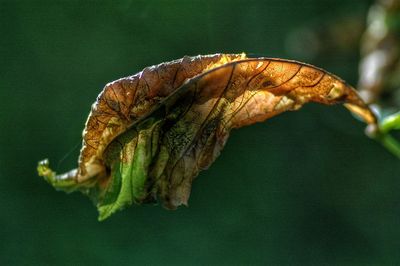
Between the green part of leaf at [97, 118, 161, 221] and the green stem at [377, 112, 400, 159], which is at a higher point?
the green part of leaf at [97, 118, 161, 221]

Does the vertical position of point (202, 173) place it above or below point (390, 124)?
below

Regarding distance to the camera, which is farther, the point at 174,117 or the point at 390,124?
the point at 390,124

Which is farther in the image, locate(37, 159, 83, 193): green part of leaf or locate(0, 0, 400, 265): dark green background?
locate(0, 0, 400, 265): dark green background

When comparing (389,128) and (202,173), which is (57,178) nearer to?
(389,128)

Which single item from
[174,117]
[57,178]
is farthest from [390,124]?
[57,178]

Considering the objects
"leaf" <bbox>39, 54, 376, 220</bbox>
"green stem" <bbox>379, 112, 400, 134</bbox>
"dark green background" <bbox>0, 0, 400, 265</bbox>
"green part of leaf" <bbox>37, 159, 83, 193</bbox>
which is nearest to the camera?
"leaf" <bbox>39, 54, 376, 220</bbox>

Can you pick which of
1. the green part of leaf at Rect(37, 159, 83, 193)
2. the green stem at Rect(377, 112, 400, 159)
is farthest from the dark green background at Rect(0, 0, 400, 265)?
the green part of leaf at Rect(37, 159, 83, 193)

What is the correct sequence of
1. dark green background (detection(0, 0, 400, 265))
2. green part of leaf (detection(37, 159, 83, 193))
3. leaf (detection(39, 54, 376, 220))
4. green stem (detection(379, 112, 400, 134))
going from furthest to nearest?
dark green background (detection(0, 0, 400, 265)) → green stem (detection(379, 112, 400, 134)) → green part of leaf (detection(37, 159, 83, 193)) → leaf (detection(39, 54, 376, 220))

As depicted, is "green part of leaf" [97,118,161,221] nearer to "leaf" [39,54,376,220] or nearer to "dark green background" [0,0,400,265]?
"leaf" [39,54,376,220]

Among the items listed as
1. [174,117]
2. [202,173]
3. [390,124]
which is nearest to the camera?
[174,117]
